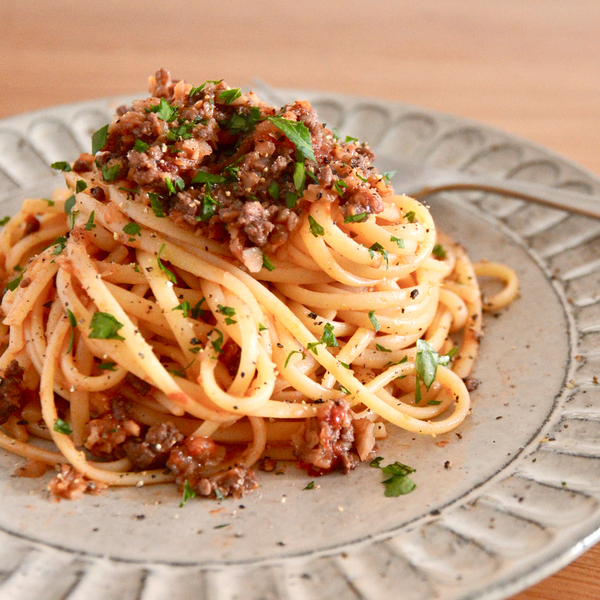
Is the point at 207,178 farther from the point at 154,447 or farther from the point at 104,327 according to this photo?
the point at 154,447

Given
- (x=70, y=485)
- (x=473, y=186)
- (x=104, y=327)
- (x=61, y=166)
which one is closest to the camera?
(x=70, y=485)

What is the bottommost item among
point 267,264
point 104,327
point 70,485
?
point 70,485

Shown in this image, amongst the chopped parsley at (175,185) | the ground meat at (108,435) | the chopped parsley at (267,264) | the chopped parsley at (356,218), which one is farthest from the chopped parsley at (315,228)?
the ground meat at (108,435)

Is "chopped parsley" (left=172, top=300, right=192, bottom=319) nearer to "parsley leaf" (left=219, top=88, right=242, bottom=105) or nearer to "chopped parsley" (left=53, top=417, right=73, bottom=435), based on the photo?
"chopped parsley" (left=53, top=417, right=73, bottom=435)

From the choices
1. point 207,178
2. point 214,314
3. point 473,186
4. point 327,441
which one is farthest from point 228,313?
point 473,186

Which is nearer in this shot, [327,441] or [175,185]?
[327,441]

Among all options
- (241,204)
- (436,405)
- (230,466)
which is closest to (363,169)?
(241,204)
